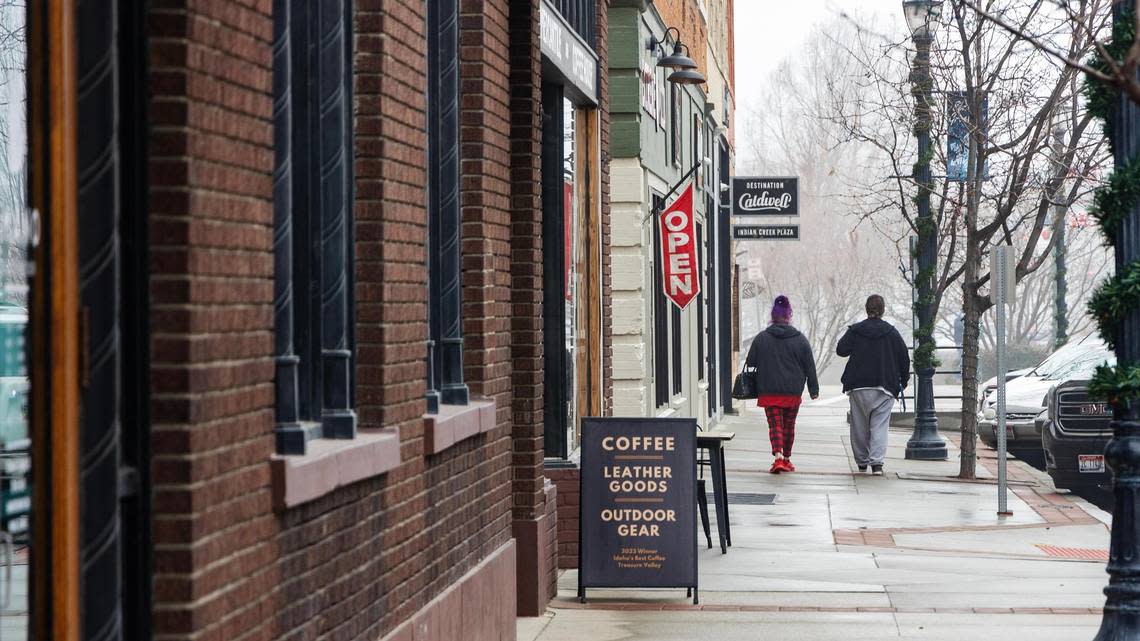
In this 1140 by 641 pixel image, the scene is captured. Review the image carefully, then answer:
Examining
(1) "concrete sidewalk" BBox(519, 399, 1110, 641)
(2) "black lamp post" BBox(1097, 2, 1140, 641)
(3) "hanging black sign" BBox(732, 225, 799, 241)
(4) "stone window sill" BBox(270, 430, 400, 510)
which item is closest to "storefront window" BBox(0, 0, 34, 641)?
(4) "stone window sill" BBox(270, 430, 400, 510)

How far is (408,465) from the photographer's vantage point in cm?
714

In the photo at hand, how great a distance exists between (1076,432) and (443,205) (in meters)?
11.3

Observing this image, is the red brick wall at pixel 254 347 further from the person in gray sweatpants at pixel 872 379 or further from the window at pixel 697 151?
the window at pixel 697 151

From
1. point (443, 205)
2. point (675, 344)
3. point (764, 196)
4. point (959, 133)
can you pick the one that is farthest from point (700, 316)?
point (443, 205)

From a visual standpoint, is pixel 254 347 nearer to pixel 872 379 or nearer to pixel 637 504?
pixel 637 504

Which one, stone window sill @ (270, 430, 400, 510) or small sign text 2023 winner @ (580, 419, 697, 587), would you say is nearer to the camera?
stone window sill @ (270, 430, 400, 510)

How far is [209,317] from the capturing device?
4.74 m

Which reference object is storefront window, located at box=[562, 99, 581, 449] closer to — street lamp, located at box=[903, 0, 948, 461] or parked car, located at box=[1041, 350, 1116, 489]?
parked car, located at box=[1041, 350, 1116, 489]

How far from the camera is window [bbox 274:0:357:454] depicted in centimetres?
621

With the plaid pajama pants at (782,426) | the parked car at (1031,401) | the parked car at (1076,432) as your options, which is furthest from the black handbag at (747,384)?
the parked car at (1076,432)

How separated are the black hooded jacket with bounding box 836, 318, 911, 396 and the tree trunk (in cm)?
80

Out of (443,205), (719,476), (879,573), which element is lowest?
(879,573)

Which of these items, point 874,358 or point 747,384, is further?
point 747,384

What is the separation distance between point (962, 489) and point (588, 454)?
9.03m
